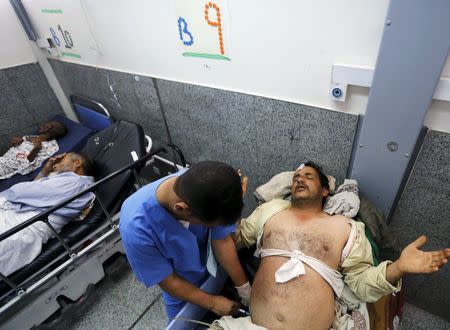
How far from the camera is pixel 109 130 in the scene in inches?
84.3

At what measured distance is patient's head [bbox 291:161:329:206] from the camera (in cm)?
123

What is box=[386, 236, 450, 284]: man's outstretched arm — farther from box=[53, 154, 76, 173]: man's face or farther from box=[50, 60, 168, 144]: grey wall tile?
box=[53, 154, 76, 173]: man's face

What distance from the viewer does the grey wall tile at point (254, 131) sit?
125 centimetres

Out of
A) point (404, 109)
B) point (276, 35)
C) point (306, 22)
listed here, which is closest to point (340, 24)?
point (306, 22)

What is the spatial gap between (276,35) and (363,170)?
714mm

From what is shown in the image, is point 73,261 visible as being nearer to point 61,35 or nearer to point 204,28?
point 204,28

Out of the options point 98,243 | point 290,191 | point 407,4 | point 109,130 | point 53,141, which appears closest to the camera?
point 407,4

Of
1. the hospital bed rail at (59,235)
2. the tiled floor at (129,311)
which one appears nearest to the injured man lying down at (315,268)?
the tiled floor at (129,311)

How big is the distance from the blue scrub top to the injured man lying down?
0.32 m

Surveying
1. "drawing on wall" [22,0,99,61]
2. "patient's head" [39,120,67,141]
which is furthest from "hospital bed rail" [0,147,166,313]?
"patient's head" [39,120,67,141]

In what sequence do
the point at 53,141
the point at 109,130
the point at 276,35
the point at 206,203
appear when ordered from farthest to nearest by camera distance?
the point at 53,141, the point at 109,130, the point at 276,35, the point at 206,203

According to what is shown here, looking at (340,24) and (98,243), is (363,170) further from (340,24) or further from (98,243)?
(98,243)

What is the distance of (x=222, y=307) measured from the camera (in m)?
1.09

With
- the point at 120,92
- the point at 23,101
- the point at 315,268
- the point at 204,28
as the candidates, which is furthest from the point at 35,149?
the point at 315,268
